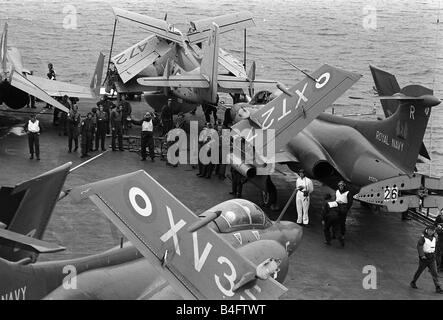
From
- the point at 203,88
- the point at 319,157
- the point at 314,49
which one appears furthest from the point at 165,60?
the point at 314,49

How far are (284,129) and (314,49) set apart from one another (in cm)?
5762

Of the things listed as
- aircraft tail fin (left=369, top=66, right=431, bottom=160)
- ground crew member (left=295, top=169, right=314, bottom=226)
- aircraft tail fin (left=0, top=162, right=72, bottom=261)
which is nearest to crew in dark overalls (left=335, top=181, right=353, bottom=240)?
ground crew member (left=295, top=169, right=314, bottom=226)

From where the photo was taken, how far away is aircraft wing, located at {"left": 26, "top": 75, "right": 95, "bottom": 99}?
3416 centimetres

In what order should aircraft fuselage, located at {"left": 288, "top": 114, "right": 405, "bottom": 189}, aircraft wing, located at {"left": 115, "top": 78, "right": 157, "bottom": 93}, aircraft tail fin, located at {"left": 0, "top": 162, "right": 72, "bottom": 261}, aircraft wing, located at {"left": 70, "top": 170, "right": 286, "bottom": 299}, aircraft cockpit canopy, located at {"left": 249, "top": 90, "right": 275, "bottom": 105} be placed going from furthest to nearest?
1. aircraft wing, located at {"left": 115, "top": 78, "right": 157, "bottom": 93}
2. aircraft cockpit canopy, located at {"left": 249, "top": 90, "right": 275, "bottom": 105}
3. aircraft fuselage, located at {"left": 288, "top": 114, "right": 405, "bottom": 189}
4. aircraft tail fin, located at {"left": 0, "top": 162, "right": 72, "bottom": 261}
5. aircraft wing, located at {"left": 70, "top": 170, "right": 286, "bottom": 299}

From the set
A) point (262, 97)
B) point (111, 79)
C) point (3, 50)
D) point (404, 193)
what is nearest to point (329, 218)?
point (404, 193)

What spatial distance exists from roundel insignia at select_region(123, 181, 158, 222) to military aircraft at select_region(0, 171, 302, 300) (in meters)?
0.01

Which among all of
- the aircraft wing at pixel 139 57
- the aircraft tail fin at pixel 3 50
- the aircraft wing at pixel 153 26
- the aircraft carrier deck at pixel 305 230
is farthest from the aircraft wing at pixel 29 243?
the aircraft wing at pixel 153 26

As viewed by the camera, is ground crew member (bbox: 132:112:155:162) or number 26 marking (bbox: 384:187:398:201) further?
ground crew member (bbox: 132:112:155:162)

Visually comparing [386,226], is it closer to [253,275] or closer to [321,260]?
[321,260]

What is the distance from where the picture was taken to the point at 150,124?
94.1ft

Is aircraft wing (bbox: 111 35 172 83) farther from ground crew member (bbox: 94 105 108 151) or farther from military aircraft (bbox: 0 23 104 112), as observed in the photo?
ground crew member (bbox: 94 105 108 151)

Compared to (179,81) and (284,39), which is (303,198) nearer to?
(179,81)
